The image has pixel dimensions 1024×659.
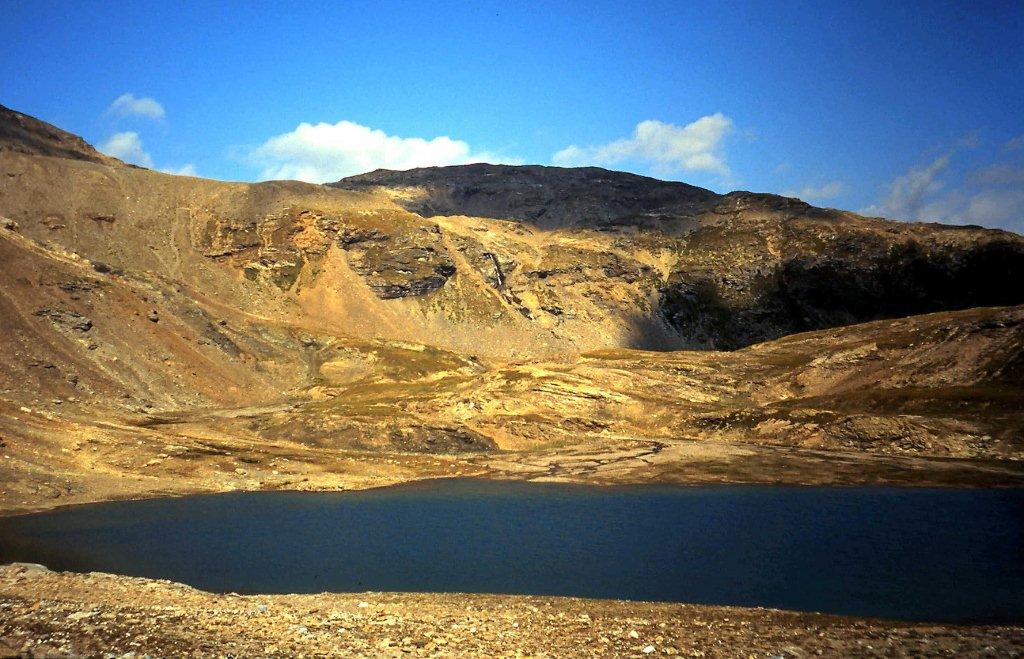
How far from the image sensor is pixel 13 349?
92.8m

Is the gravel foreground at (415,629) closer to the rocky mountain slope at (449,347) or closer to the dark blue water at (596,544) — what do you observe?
the dark blue water at (596,544)

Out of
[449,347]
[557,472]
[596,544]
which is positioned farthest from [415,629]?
[449,347]

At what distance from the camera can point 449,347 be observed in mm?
157375

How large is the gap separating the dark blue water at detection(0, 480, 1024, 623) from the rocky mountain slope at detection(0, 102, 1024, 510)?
8.86 m

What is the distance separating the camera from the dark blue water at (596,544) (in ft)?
126

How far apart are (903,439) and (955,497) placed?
63.2 ft

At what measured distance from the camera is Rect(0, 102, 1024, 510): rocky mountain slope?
3066 inches

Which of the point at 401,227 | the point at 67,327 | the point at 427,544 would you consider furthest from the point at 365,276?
Result: the point at 427,544

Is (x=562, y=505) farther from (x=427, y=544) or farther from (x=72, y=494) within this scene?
(x=72, y=494)

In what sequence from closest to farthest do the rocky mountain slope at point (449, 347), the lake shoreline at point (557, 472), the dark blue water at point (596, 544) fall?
1. the dark blue water at point (596, 544)
2. the lake shoreline at point (557, 472)
3. the rocky mountain slope at point (449, 347)

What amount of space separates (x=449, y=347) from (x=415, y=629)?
5028 inches

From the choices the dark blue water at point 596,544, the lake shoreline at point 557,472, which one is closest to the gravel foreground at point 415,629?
the dark blue water at point 596,544

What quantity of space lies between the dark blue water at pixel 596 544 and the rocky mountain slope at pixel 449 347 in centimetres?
886

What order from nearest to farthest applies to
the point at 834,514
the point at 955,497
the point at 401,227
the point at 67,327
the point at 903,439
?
the point at 834,514 → the point at 955,497 → the point at 903,439 → the point at 67,327 → the point at 401,227
